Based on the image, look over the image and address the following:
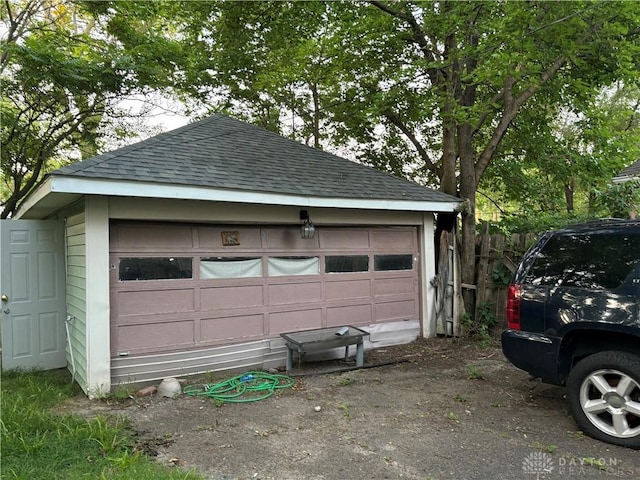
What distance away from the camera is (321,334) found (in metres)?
5.80

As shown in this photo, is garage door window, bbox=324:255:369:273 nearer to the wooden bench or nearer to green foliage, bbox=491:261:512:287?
the wooden bench

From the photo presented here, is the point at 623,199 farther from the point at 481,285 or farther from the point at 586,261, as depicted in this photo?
the point at 586,261

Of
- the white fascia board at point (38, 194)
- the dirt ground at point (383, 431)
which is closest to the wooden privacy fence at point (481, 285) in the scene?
the dirt ground at point (383, 431)

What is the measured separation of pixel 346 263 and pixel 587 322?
11.8ft

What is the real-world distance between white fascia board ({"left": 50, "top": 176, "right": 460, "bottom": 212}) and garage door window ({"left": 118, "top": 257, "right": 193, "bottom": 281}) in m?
0.85

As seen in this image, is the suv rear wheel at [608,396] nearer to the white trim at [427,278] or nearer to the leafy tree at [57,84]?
the white trim at [427,278]

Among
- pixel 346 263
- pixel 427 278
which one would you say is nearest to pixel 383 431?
pixel 346 263

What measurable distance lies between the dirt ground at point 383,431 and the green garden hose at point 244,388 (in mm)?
137

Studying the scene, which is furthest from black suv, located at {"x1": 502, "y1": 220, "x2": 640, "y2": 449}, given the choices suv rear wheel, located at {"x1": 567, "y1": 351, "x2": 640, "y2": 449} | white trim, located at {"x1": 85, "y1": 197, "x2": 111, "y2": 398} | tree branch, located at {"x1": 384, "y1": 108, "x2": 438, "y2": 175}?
tree branch, located at {"x1": 384, "y1": 108, "x2": 438, "y2": 175}

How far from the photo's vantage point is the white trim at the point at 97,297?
462 centimetres

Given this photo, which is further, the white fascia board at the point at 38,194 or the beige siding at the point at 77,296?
the beige siding at the point at 77,296

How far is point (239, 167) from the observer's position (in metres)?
5.79

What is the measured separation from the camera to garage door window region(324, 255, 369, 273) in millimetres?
6386

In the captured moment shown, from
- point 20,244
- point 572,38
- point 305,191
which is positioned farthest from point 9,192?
point 572,38
